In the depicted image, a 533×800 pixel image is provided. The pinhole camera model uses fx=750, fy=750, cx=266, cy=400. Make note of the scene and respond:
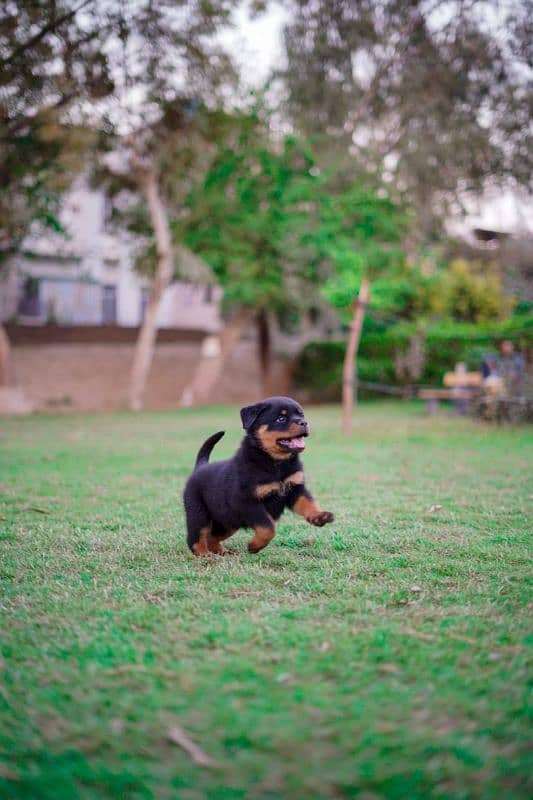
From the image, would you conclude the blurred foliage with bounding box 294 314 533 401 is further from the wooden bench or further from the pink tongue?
the pink tongue

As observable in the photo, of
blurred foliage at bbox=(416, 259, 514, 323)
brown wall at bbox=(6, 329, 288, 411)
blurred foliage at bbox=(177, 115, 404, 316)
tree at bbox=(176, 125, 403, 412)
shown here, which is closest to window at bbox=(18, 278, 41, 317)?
brown wall at bbox=(6, 329, 288, 411)

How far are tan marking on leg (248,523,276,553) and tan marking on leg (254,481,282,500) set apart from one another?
172 millimetres

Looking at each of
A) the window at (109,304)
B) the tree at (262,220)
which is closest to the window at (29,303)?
the window at (109,304)

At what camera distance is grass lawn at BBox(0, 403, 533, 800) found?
1960 mm

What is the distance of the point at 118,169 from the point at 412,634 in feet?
62.3

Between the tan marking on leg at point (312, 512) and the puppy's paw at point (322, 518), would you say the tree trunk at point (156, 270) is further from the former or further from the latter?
the puppy's paw at point (322, 518)

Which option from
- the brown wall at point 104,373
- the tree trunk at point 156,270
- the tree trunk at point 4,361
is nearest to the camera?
the tree trunk at point 4,361

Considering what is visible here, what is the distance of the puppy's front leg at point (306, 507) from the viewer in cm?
402

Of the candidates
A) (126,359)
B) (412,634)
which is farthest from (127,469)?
(126,359)

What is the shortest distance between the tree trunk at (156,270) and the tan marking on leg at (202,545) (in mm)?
15520

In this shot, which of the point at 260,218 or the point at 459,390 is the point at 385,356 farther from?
the point at 459,390

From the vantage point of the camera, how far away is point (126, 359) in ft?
70.5

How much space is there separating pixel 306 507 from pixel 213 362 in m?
18.1

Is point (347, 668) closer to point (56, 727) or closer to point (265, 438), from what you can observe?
point (56, 727)
